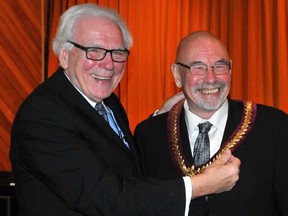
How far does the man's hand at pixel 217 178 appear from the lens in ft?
5.86

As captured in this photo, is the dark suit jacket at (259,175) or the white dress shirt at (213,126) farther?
the white dress shirt at (213,126)

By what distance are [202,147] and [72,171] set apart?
694 mm

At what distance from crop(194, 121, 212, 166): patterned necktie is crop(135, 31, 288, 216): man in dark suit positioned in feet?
0.04

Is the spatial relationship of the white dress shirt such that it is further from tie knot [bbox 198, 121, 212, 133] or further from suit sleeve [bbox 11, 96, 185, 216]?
suit sleeve [bbox 11, 96, 185, 216]

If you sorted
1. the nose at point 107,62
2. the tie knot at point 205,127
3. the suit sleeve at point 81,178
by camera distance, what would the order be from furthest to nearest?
the tie knot at point 205,127, the nose at point 107,62, the suit sleeve at point 81,178

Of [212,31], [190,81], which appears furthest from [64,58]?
[212,31]

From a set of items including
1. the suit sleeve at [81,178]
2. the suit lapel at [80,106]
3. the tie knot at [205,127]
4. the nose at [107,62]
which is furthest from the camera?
the tie knot at [205,127]

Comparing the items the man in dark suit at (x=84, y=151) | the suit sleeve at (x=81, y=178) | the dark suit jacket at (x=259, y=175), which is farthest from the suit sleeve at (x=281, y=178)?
the suit sleeve at (x=81, y=178)

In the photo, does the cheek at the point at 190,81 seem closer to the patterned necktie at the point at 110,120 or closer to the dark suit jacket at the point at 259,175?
the dark suit jacket at the point at 259,175

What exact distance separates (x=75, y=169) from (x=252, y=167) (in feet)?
2.49

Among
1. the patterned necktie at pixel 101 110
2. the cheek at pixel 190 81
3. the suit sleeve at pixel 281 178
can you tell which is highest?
the cheek at pixel 190 81

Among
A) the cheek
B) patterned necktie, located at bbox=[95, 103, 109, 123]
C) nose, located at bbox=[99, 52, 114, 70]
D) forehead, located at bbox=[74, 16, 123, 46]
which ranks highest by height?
forehead, located at bbox=[74, 16, 123, 46]

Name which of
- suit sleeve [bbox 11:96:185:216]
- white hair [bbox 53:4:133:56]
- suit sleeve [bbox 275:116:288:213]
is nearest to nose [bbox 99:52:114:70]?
white hair [bbox 53:4:133:56]

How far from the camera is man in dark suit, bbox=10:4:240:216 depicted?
5.57ft
